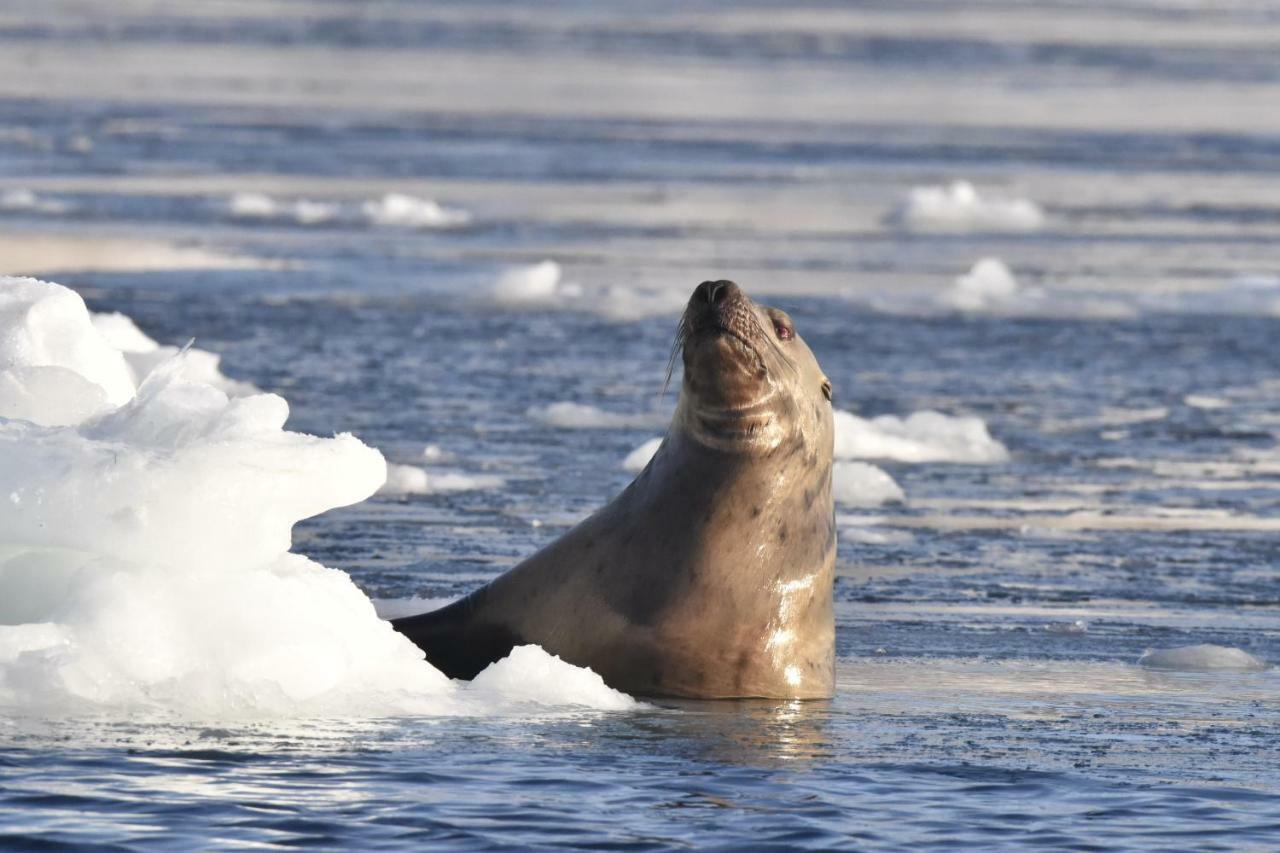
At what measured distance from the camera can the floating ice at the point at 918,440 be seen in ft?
43.1

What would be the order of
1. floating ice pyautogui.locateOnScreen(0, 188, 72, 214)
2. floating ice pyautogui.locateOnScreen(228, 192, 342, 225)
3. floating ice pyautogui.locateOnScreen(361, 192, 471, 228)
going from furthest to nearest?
floating ice pyautogui.locateOnScreen(228, 192, 342, 225) < floating ice pyautogui.locateOnScreen(361, 192, 471, 228) < floating ice pyautogui.locateOnScreen(0, 188, 72, 214)

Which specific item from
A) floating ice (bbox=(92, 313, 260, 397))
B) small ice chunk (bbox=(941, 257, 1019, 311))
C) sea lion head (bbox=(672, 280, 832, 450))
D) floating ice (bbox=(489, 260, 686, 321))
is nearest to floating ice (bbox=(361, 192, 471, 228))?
floating ice (bbox=(489, 260, 686, 321))

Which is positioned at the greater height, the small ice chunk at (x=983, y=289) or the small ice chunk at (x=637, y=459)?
the small ice chunk at (x=983, y=289)

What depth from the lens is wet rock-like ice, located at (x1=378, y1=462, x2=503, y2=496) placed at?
11641mm

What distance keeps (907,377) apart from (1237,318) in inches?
148

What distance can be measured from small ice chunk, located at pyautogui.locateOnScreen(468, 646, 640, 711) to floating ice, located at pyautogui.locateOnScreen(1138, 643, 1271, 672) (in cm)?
205

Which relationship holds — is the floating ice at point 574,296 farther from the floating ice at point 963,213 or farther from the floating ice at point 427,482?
the floating ice at point 427,482

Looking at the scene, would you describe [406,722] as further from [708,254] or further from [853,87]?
[853,87]

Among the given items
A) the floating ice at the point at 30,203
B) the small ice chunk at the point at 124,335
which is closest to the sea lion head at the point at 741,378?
the small ice chunk at the point at 124,335

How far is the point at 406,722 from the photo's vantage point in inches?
280

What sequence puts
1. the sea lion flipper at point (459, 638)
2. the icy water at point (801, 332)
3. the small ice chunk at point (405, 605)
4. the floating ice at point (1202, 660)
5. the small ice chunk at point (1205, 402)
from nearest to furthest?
the icy water at point (801, 332) → the sea lion flipper at point (459, 638) → the floating ice at point (1202, 660) → the small ice chunk at point (405, 605) → the small ice chunk at point (1205, 402)

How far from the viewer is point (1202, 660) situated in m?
8.78

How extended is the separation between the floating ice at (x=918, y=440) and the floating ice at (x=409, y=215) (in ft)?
32.1

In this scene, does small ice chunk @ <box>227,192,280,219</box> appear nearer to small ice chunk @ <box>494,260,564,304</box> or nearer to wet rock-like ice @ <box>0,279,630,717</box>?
small ice chunk @ <box>494,260,564,304</box>
